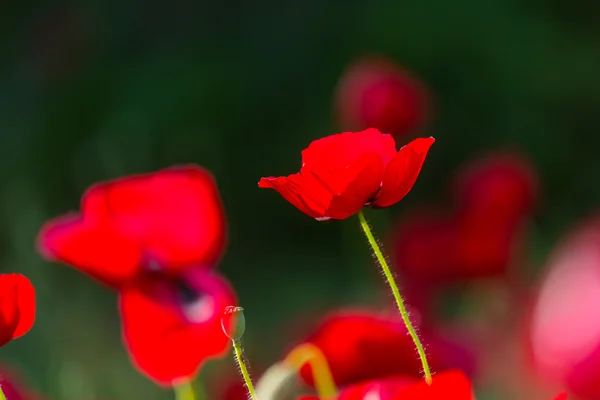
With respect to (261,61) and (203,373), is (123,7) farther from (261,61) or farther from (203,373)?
(203,373)

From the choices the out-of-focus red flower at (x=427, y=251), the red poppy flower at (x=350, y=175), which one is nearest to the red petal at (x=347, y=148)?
the red poppy flower at (x=350, y=175)

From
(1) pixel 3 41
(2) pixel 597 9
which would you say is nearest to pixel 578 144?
(2) pixel 597 9

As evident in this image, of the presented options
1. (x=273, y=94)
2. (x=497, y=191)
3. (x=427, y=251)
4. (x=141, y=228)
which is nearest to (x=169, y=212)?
(x=141, y=228)

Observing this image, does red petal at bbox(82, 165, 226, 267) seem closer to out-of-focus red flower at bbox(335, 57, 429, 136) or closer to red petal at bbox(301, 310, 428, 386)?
red petal at bbox(301, 310, 428, 386)

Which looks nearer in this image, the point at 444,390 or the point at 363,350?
the point at 444,390

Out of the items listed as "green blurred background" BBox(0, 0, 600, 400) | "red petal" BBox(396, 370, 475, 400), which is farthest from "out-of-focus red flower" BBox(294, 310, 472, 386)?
"green blurred background" BBox(0, 0, 600, 400)

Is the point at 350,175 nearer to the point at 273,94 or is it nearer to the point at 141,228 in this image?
the point at 141,228
